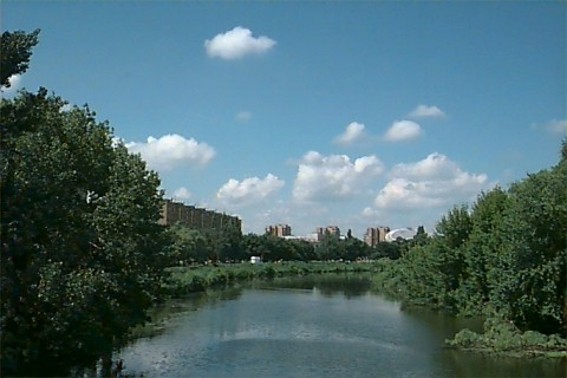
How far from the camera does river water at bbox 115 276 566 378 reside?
814 inches

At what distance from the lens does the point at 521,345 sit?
23.4 meters

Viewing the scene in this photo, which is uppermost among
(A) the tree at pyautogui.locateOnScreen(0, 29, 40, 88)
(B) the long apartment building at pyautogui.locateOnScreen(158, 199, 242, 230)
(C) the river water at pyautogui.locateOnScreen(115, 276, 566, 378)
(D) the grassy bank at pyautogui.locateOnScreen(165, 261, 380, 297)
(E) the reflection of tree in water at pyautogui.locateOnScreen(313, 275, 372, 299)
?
(B) the long apartment building at pyautogui.locateOnScreen(158, 199, 242, 230)

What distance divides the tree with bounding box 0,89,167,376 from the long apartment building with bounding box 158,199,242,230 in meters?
67.5

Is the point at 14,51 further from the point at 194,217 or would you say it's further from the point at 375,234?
the point at 375,234

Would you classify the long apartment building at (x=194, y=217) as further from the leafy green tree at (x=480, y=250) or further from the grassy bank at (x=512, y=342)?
the grassy bank at (x=512, y=342)

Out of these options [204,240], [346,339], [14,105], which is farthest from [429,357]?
[204,240]

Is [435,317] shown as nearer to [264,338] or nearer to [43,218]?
[264,338]

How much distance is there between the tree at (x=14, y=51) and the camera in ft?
49.2

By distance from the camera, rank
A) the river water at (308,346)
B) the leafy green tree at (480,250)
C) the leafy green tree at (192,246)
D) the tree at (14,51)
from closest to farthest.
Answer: the tree at (14,51)
the river water at (308,346)
the leafy green tree at (480,250)
the leafy green tree at (192,246)

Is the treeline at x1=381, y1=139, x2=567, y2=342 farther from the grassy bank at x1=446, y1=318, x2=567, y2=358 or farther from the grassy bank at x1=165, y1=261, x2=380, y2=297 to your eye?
the grassy bank at x1=165, y1=261, x2=380, y2=297

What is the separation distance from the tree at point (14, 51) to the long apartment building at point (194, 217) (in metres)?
74.0

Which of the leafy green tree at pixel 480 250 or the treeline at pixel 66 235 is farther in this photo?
the leafy green tree at pixel 480 250

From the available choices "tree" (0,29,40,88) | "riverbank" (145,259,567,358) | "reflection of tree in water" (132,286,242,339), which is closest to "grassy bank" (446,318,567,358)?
"riverbank" (145,259,567,358)

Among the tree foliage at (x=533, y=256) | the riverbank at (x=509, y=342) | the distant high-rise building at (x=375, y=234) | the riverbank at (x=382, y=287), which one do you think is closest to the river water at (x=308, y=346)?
the riverbank at (x=509, y=342)
